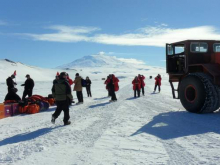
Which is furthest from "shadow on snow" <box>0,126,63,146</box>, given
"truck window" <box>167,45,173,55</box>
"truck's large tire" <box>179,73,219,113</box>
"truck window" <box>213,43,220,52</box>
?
"truck window" <box>213,43,220,52</box>

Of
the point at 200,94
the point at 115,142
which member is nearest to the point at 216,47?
the point at 200,94

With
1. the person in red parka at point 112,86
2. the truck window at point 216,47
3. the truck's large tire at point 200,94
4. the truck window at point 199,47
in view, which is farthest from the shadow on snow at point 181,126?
the person in red parka at point 112,86

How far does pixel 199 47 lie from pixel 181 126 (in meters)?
4.34

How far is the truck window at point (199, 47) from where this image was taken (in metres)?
9.37

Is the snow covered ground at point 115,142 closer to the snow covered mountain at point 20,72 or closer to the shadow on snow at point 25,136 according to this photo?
the shadow on snow at point 25,136

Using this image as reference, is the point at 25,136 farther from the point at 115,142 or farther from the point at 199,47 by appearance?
the point at 199,47

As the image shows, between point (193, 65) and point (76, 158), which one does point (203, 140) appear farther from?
point (193, 65)

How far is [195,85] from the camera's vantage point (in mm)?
8336

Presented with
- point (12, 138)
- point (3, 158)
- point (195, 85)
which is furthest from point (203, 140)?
point (12, 138)

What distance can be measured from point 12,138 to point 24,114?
13.5ft

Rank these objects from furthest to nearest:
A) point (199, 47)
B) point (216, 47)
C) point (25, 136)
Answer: point (216, 47) → point (199, 47) → point (25, 136)

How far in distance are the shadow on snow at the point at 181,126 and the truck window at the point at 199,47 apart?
2848 mm

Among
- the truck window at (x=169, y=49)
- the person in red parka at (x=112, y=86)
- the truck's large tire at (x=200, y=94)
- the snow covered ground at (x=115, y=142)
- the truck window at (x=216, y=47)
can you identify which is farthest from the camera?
the person in red parka at (x=112, y=86)

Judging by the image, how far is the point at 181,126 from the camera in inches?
254
